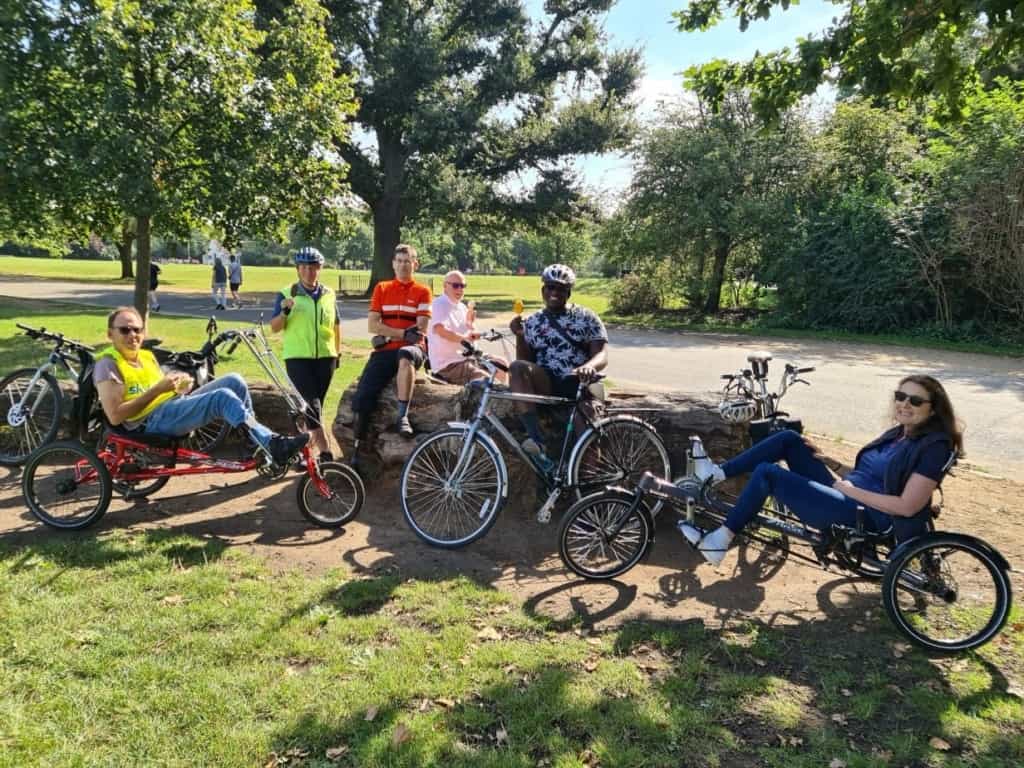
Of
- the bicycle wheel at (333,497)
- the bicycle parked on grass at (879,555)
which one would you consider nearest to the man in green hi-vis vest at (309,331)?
the bicycle wheel at (333,497)

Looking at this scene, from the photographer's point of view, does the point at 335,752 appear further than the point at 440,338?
No

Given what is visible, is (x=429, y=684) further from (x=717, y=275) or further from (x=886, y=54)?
(x=717, y=275)

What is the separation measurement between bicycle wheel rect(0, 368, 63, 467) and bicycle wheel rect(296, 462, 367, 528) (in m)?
3.16

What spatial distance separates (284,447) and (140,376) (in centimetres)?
118

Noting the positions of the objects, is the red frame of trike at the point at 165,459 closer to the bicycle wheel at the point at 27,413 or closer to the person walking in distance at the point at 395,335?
the person walking in distance at the point at 395,335

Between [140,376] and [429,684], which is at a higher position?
[140,376]

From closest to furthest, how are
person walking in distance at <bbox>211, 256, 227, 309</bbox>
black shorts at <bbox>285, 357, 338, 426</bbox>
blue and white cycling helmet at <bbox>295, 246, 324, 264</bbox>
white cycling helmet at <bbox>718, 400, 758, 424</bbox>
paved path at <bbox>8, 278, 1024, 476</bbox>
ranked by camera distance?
white cycling helmet at <bbox>718, 400, 758, 424</bbox> < blue and white cycling helmet at <bbox>295, 246, 324, 264</bbox> < black shorts at <bbox>285, 357, 338, 426</bbox> < paved path at <bbox>8, 278, 1024, 476</bbox> < person walking in distance at <bbox>211, 256, 227, 309</bbox>

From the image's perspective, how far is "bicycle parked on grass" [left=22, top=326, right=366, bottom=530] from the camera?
188 inches

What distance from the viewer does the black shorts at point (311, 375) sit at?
5.93 metres

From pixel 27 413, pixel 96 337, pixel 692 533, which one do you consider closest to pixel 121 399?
pixel 27 413

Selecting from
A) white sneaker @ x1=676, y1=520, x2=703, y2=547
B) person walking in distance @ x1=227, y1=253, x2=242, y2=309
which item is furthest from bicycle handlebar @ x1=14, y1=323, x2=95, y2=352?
person walking in distance @ x1=227, y1=253, x2=242, y2=309

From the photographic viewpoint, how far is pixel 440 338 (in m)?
6.32

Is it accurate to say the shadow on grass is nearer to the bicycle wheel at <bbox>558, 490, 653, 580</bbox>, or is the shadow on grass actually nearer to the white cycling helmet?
the bicycle wheel at <bbox>558, 490, 653, 580</bbox>

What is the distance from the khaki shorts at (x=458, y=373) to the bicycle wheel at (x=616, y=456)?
1496 millimetres
